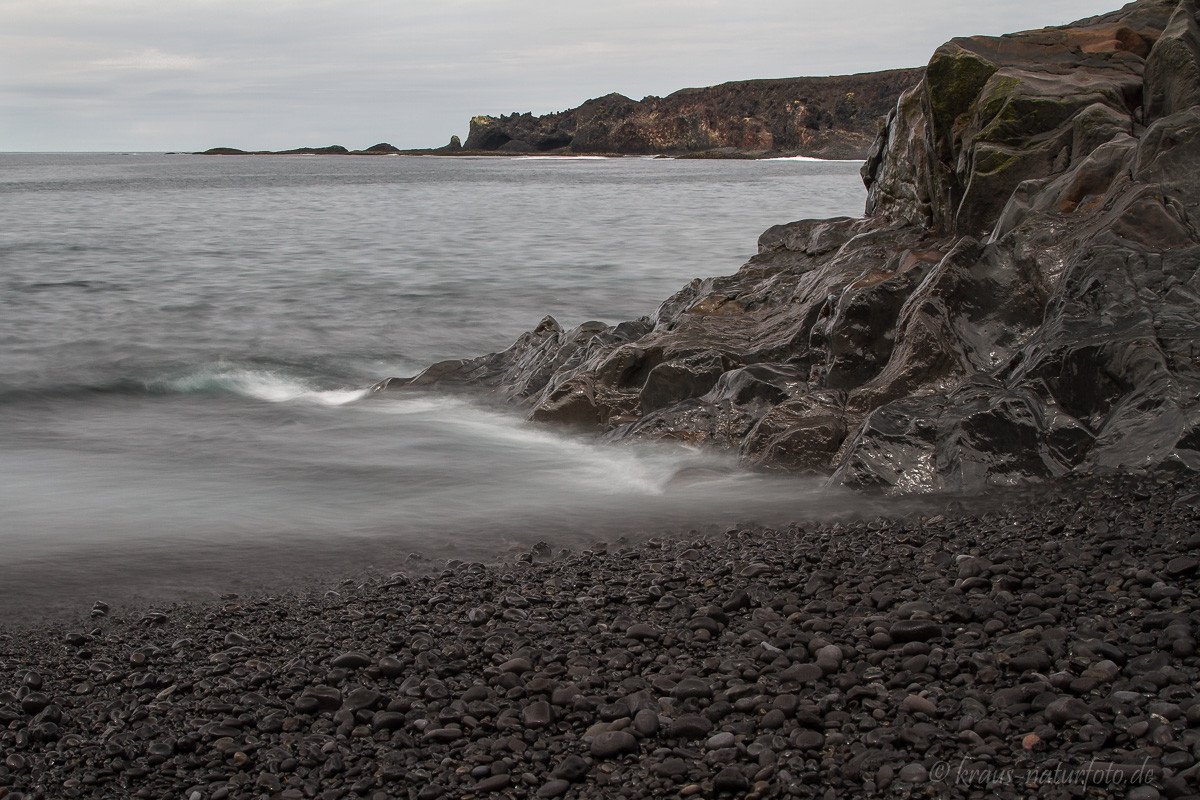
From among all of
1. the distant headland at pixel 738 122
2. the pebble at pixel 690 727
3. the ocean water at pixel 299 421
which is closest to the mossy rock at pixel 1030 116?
the ocean water at pixel 299 421

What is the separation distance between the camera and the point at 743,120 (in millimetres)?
123500

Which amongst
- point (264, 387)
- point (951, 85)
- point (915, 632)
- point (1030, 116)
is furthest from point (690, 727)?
point (264, 387)

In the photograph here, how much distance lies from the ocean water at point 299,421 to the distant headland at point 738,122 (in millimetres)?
94170

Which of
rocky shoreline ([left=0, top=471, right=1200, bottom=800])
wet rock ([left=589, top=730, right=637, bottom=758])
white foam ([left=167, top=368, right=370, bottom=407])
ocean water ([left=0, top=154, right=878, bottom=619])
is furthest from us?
white foam ([left=167, top=368, right=370, bottom=407])

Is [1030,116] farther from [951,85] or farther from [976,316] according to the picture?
[976,316]

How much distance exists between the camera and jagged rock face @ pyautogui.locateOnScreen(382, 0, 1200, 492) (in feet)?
19.0

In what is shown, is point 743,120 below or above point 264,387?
above

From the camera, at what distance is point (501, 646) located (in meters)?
3.94

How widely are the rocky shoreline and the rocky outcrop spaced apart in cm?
10963

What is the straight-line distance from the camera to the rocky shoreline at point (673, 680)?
9.96 feet

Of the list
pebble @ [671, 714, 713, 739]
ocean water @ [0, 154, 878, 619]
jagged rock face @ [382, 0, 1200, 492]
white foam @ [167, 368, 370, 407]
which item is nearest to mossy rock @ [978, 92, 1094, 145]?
jagged rock face @ [382, 0, 1200, 492]

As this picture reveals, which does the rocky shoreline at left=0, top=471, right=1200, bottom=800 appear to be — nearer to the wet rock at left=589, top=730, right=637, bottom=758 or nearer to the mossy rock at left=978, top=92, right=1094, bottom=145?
the wet rock at left=589, top=730, right=637, bottom=758

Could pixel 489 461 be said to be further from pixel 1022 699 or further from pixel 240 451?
pixel 1022 699

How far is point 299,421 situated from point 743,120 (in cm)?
12128
